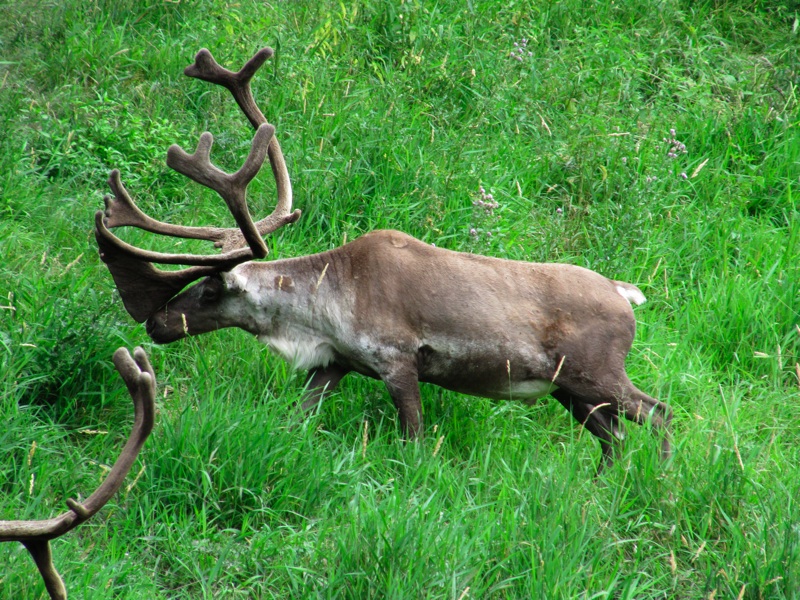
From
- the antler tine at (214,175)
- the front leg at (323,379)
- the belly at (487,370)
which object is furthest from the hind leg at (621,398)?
the antler tine at (214,175)

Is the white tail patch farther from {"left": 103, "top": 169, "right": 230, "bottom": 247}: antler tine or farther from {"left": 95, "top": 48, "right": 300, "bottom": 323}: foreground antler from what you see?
{"left": 103, "top": 169, "right": 230, "bottom": 247}: antler tine

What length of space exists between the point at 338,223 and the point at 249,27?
8.35 feet

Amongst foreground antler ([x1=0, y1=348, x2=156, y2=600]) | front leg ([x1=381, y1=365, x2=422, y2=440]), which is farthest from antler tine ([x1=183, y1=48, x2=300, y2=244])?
foreground antler ([x1=0, y1=348, x2=156, y2=600])

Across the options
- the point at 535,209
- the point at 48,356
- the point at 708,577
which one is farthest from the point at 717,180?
the point at 48,356

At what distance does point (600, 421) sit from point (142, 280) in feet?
9.35

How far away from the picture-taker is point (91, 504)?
355 centimetres

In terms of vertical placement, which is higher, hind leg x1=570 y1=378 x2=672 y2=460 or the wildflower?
the wildflower

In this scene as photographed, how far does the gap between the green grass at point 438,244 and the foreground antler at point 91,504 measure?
649 mm

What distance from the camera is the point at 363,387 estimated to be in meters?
6.31

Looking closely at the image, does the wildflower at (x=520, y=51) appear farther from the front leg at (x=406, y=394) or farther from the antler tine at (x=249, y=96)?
the front leg at (x=406, y=394)

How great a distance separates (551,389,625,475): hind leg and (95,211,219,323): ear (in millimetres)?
2299

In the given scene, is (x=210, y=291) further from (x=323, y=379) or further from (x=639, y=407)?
(x=639, y=407)

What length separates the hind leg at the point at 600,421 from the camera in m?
5.92

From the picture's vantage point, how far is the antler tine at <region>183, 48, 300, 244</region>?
20.6 ft
